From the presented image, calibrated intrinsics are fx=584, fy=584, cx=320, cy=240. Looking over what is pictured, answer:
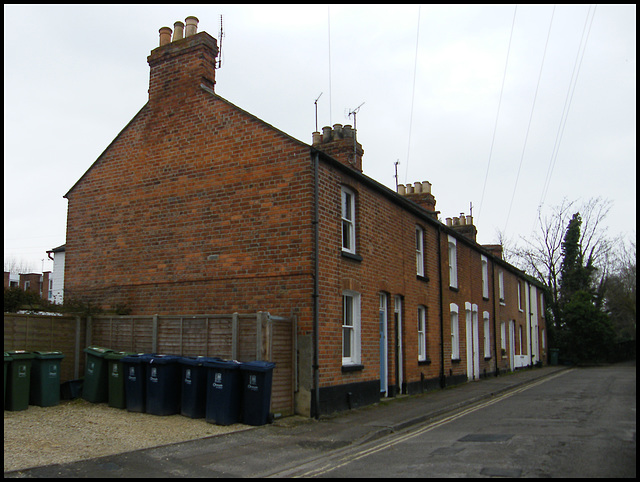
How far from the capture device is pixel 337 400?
13031 millimetres

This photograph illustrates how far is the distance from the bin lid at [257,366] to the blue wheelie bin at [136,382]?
7.59 feet

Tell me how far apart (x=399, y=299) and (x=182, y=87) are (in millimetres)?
8523

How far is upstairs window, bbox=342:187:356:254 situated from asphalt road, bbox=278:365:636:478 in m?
4.66

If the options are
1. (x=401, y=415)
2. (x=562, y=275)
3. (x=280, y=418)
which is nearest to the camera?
(x=280, y=418)

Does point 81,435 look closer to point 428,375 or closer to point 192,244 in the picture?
point 192,244

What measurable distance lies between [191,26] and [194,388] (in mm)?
9825

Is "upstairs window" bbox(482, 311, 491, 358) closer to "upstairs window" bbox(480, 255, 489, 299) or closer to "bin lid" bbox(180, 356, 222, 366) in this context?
"upstairs window" bbox(480, 255, 489, 299)

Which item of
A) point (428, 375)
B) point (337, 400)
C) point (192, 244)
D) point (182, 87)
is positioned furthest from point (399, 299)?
point (182, 87)

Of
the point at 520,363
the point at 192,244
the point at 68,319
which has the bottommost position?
the point at 520,363

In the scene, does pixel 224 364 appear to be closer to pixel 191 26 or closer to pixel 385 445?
pixel 385 445

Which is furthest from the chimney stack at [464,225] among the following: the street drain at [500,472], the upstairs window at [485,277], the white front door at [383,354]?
the street drain at [500,472]

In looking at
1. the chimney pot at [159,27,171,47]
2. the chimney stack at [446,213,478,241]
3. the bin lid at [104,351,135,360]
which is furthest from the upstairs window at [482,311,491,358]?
the bin lid at [104,351,135,360]

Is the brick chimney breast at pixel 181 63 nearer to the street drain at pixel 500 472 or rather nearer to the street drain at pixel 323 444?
the street drain at pixel 323 444

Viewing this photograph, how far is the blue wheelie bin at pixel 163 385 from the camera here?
11.6 metres
